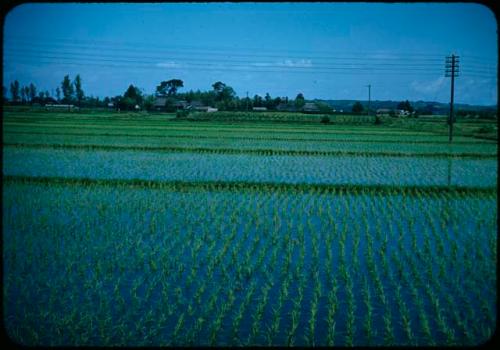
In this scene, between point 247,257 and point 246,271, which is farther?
point 247,257

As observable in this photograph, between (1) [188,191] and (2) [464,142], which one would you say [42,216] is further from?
(2) [464,142]

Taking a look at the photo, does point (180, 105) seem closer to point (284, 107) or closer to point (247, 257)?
point (284, 107)

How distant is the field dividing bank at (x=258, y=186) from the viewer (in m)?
10.0

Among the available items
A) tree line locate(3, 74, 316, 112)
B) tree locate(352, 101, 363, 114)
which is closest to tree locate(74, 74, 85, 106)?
tree line locate(3, 74, 316, 112)

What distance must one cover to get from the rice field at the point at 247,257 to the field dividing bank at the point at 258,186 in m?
0.04

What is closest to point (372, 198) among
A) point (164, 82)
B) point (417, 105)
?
point (417, 105)

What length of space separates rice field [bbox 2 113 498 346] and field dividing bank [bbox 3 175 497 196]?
0.04 metres

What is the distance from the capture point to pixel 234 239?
6422mm

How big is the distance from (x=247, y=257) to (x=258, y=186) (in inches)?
184

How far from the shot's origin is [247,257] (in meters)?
5.61

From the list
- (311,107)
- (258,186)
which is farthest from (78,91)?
(258,186)

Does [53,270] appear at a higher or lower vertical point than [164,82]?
lower

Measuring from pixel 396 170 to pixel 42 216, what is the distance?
29.6 ft

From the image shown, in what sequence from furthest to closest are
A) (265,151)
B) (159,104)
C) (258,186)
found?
→ (159,104) → (265,151) → (258,186)
